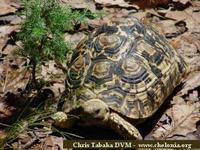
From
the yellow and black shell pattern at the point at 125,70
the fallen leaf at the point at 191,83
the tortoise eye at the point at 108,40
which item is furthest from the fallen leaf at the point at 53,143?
the fallen leaf at the point at 191,83

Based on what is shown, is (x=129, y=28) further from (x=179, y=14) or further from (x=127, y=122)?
(x=179, y=14)

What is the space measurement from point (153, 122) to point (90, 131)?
62 centimetres

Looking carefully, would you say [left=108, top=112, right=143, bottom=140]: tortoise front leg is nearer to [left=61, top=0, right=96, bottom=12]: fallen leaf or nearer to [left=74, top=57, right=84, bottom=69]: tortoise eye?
[left=74, top=57, right=84, bottom=69]: tortoise eye

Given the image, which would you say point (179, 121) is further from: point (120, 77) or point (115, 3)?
point (115, 3)

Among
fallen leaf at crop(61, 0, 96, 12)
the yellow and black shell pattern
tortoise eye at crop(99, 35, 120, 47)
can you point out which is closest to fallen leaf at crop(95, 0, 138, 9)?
fallen leaf at crop(61, 0, 96, 12)

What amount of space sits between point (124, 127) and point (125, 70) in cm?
55

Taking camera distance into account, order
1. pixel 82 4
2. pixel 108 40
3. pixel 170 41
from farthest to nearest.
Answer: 1. pixel 82 4
2. pixel 170 41
3. pixel 108 40

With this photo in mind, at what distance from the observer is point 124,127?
15.3ft

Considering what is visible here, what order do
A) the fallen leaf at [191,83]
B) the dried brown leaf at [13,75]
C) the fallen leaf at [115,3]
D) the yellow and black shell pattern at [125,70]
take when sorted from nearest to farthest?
the yellow and black shell pattern at [125,70]
the fallen leaf at [191,83]
the dried brown leaf at [13,75]
the fallen leaf at [115,3]

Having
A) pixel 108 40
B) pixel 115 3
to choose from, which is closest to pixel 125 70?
pixel 108 40

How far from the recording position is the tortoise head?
461cm

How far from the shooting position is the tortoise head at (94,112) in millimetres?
4605

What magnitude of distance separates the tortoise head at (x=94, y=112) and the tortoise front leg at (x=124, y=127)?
61 mm

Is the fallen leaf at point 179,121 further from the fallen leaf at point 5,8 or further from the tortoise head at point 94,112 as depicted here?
the fallen leaf at point 5,8
